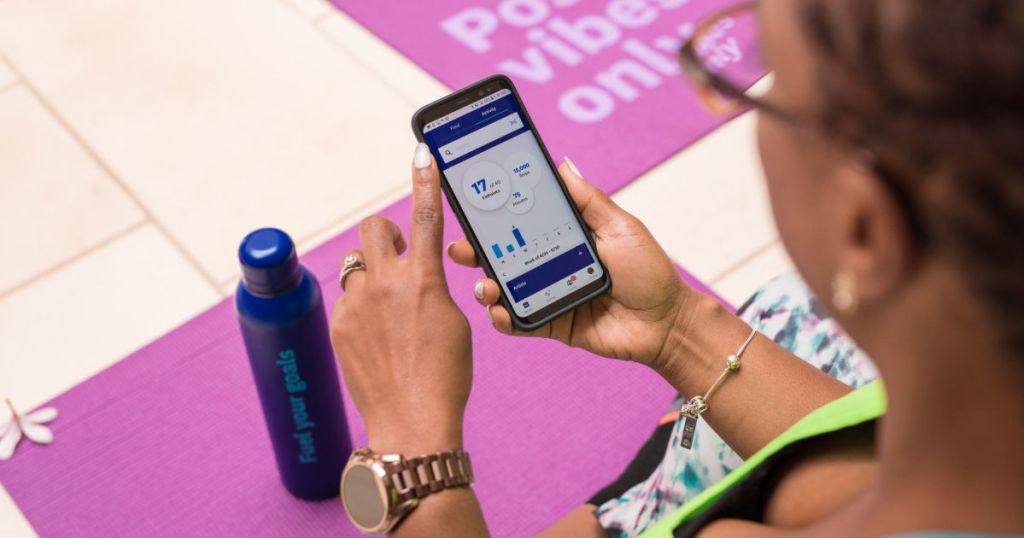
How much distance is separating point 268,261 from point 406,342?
234 millimetres

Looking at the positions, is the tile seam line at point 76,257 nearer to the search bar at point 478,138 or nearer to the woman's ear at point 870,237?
the search bar at point 478,138

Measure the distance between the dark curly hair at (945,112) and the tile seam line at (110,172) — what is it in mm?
1346

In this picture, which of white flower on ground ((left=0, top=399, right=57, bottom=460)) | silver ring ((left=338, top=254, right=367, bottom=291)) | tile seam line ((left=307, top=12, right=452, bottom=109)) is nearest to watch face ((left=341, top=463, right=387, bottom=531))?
silver ring ((left=338, top=254, right=367, bottom=291))

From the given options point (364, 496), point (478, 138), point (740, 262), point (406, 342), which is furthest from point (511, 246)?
point (740, 262)

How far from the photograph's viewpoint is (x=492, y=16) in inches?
83.8

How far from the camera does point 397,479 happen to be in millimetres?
857

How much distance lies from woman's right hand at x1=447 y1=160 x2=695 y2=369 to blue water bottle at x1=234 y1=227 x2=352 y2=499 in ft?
0.60

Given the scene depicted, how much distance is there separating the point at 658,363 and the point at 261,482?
0.62 metres

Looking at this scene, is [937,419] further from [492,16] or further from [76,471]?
[492,16]

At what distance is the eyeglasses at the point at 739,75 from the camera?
50 centimetres

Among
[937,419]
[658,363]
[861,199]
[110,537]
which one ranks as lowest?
[110,537]

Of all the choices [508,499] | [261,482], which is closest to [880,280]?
[508,499]

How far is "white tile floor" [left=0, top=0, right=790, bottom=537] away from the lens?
1.68 m

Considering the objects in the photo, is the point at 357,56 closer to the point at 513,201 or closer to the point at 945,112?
the point at 513,201
